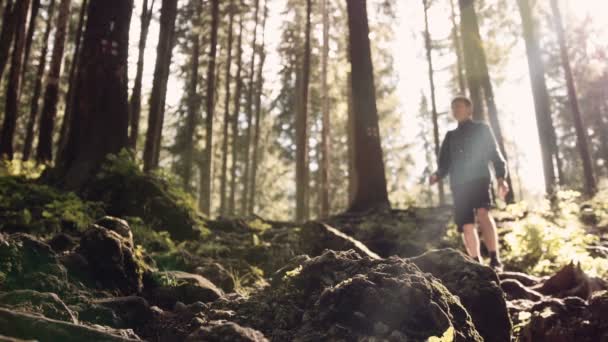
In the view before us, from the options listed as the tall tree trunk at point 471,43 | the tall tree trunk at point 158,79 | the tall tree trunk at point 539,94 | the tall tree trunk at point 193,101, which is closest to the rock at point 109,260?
the tall tree trunk at point 158,79

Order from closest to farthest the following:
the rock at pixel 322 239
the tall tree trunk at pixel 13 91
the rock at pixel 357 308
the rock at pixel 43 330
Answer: the rock at pixel 43 330 → the rock at pixel 357 308 → the rock at pixel 322 239 → the tall tree trunk at pixel 13 91

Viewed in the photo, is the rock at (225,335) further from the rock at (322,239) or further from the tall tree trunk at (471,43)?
the tall tree trunk at (471,43)

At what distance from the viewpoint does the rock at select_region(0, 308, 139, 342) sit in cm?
201

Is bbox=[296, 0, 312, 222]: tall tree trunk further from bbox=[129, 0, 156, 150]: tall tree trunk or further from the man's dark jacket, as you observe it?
the man's dark jacket

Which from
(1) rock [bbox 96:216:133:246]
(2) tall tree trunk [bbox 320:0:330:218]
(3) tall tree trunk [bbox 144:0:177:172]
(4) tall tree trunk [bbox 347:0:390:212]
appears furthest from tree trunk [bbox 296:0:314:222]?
(1) rock [bbox 96:216:133:246]

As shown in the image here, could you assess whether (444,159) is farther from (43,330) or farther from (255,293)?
(43,330)

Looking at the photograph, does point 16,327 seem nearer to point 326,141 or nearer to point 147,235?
point 147,235

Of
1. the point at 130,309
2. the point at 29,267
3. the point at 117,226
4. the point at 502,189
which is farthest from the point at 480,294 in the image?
the point at 29,267

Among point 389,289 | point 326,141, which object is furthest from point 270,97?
point 389,289

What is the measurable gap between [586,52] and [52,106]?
23594mm

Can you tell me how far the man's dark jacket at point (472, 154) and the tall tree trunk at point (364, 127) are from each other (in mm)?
4279

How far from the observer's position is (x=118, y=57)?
798 centimetres

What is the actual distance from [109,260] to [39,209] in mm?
3237

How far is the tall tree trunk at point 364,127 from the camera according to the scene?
10969 millimetres
